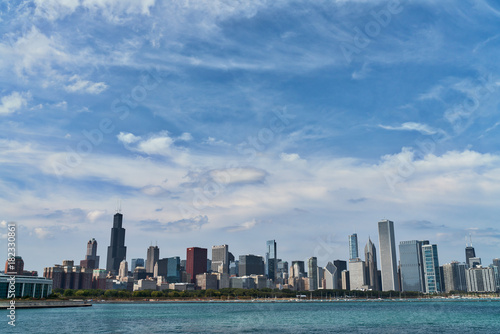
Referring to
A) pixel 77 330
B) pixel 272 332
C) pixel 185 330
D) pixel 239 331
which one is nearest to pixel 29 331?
pixel 77 330

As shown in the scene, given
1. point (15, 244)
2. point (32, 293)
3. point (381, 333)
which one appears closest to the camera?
point (15, 244)

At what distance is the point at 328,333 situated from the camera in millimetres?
90562

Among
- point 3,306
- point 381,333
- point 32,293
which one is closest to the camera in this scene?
point 381,333

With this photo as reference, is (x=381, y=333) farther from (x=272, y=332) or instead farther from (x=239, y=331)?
(x=239, y=331)

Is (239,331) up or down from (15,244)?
down

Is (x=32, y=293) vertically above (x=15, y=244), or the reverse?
(x=15, y=244)

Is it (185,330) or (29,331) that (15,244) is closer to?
(29,331)

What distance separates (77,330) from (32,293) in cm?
10890

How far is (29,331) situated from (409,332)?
81583mm

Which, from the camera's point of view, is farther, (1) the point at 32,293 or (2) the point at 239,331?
(1) the point at 32,293

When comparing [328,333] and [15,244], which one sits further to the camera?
[328,333]

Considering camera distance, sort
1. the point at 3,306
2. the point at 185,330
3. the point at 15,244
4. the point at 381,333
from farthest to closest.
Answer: the point at 3,306 → the point at 185,330 → the point at 381,333 → the point at 15,244

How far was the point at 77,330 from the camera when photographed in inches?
3718

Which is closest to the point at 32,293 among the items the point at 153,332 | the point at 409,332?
the point at 153,332
